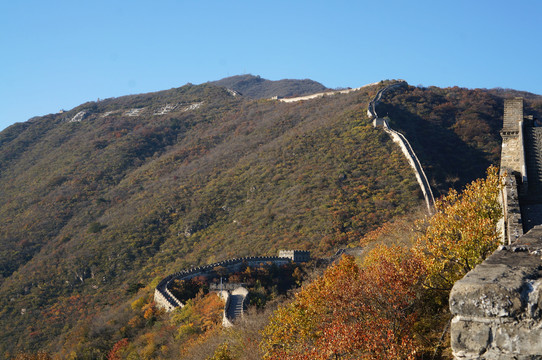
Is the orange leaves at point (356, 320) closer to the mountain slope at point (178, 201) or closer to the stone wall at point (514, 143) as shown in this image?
the stone wall at point (514, 143)

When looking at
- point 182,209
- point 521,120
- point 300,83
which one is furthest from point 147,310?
point 300,83

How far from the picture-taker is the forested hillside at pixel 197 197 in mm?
42375

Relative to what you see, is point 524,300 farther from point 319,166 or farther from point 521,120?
point 319,166

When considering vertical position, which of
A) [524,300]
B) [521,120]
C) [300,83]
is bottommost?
[524,300]

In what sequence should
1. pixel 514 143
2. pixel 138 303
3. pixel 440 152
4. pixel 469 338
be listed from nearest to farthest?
pixel 469 338
pixel 514 143
pixel 138 303
pixel 440 152

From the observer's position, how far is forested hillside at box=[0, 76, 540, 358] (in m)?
42.4

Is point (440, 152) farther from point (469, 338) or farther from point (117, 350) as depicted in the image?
point (469, 338)

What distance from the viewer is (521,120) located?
13562 mm

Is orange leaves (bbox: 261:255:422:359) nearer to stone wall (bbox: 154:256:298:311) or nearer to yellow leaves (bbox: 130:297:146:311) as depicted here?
stone wall (bbox: 154:256:298:311)

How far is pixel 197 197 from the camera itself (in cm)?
5894

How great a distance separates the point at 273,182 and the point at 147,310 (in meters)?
24.6

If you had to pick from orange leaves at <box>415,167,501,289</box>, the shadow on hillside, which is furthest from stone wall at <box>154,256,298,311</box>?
orange leaves at <box>415,167,501,289</box>

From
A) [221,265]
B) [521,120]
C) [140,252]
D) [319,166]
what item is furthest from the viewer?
[319,166]

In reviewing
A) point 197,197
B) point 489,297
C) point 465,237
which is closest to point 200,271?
point 197,197
